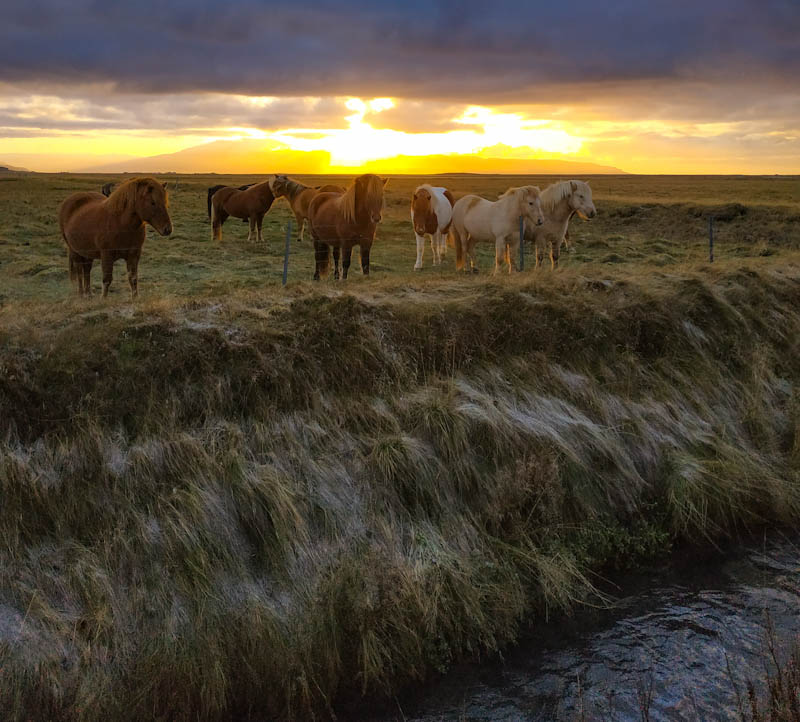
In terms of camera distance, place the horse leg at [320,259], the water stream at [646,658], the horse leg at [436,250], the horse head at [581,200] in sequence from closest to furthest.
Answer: the water stream at [646,658]
the horse leg at [320,259]
the horse head at [581,200]
the horse leg at [436,250]

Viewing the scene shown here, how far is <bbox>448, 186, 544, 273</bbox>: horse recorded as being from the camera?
15539 mm

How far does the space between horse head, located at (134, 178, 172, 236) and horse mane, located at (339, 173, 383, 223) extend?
13.4ft

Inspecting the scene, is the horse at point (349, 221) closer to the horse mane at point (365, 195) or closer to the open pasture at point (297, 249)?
the horse mane at point (365, 195)

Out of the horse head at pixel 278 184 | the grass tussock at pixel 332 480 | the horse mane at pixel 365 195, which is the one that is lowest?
the grass tussock at pixel 332 480

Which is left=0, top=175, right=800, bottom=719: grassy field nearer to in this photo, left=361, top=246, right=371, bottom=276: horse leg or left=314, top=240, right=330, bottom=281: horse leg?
left=361, top=246, right=371, bottom=276: horse leg

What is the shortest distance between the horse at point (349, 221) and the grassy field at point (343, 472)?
321 cm

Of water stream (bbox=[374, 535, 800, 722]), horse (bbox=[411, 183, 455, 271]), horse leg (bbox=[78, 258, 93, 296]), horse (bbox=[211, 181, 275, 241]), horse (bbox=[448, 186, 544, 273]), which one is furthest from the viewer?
horse (bbox=[211, 181, 275, 241])

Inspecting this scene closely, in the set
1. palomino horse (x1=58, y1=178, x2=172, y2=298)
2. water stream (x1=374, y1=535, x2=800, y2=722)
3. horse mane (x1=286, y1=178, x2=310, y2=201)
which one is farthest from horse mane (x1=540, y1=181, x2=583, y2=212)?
water stream (x1=374, y1=535, x2=800, y2=722)

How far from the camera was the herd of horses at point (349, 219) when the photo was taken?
463 inches

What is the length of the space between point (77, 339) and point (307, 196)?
13.7 metres

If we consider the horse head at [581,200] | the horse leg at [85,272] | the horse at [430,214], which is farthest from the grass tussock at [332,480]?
the horse at [430,214]

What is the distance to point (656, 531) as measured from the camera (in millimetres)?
7797

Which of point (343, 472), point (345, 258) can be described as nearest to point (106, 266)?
point (345, 258)

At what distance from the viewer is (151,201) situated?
1152 centimetres
